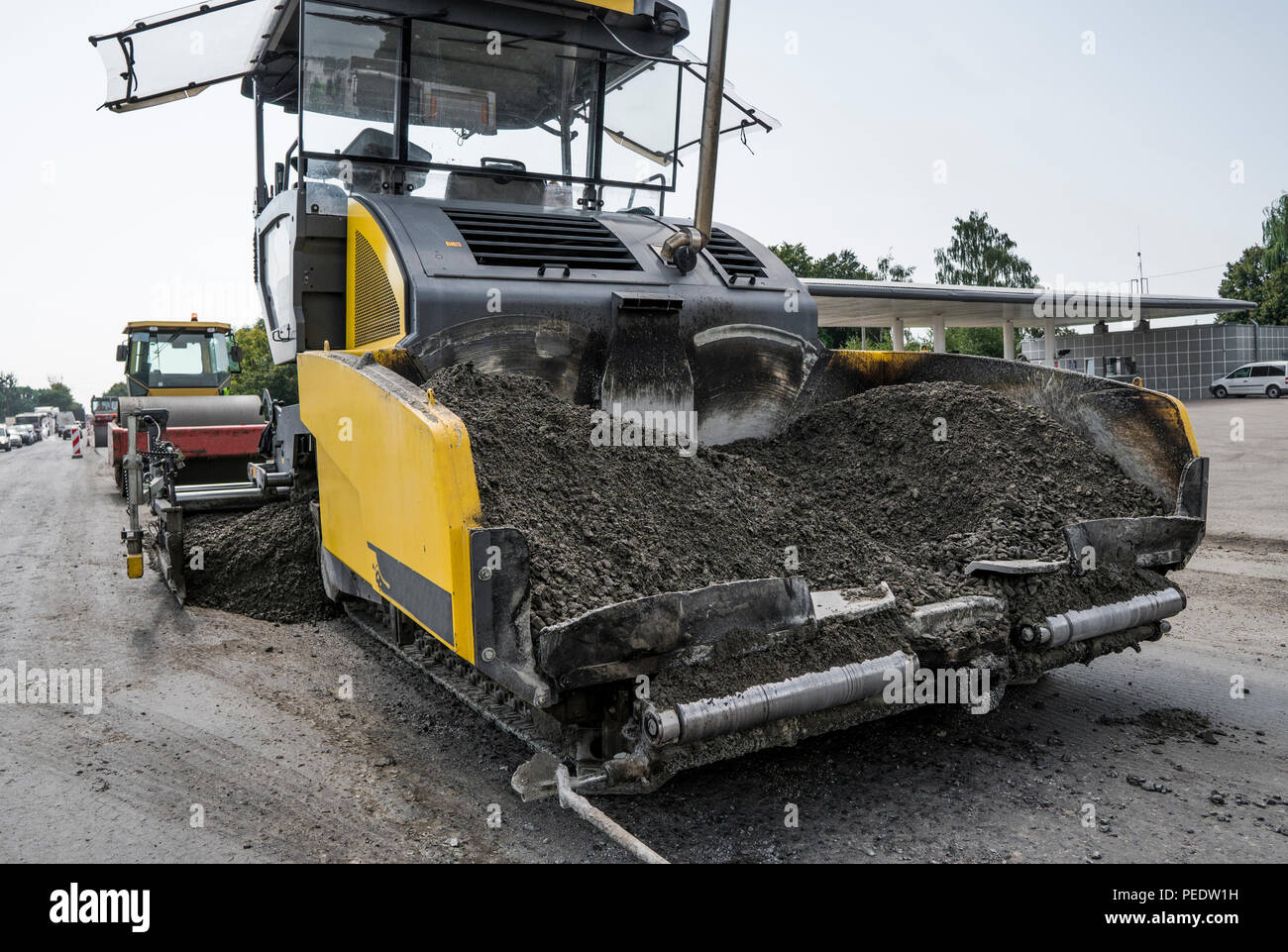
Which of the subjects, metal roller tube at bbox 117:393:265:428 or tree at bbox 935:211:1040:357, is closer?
metal roller tube at bbox 117:393:265:428

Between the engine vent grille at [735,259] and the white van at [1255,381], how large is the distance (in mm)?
29592

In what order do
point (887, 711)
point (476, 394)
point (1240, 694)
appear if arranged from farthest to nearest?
1. point (1240, 694)
2. point (476, 394)
3. point (887, 711)

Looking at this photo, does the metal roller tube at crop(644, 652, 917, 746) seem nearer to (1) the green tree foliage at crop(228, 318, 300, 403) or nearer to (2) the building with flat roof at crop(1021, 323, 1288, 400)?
(2) the building with flat roof at crop(1021, 323, 1288, 400)

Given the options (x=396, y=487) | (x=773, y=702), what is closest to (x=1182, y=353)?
(x=773, y=702)

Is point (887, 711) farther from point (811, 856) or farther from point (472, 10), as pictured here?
point (472, 10)

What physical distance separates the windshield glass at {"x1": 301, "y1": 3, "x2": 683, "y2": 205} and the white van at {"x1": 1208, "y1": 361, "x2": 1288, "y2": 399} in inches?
1170

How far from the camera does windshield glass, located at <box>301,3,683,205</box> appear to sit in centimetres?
480

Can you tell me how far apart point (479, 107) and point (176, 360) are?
12535 mm

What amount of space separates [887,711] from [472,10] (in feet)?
13.3

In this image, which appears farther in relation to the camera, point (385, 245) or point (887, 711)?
point (385, 245)

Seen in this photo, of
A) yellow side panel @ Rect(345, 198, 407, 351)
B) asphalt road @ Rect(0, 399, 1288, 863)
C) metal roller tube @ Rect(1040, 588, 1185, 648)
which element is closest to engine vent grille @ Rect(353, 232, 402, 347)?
yellow side panel @ Rect(345, 198, 407, 351)

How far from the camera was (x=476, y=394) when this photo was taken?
3547 millimetres

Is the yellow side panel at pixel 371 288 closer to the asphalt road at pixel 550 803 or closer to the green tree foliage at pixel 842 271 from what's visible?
the asphalt road at pixel 550 803
